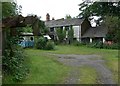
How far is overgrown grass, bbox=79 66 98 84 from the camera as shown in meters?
12.3

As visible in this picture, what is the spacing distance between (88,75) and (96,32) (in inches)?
1449

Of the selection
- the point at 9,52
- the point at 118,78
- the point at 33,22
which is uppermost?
the point at 33,22

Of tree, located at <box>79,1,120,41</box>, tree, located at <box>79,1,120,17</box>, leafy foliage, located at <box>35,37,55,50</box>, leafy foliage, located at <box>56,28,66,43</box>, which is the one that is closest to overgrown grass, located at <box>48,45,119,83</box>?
leafy foliage, located at <box>35,37,55,50</box>

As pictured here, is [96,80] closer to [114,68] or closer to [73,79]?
[73,79]

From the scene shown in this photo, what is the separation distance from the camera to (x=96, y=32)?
49875 mm

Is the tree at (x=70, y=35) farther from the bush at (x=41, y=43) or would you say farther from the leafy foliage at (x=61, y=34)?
the bush at (x=41, y=43)

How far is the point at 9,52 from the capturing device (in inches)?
545

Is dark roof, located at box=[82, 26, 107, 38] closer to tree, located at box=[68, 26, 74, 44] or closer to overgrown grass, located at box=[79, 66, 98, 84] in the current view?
tree, located at box=[68, 26, 74, 44]

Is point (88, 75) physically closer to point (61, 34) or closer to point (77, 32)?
point (61, 34)

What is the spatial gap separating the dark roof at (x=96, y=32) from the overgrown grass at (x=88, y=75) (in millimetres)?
31819

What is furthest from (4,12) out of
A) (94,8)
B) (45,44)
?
(94,8)

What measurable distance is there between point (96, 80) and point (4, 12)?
528 cm

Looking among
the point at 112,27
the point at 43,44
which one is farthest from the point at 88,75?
the point at 112,27

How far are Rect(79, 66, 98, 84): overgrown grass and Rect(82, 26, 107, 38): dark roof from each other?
1253 inches
